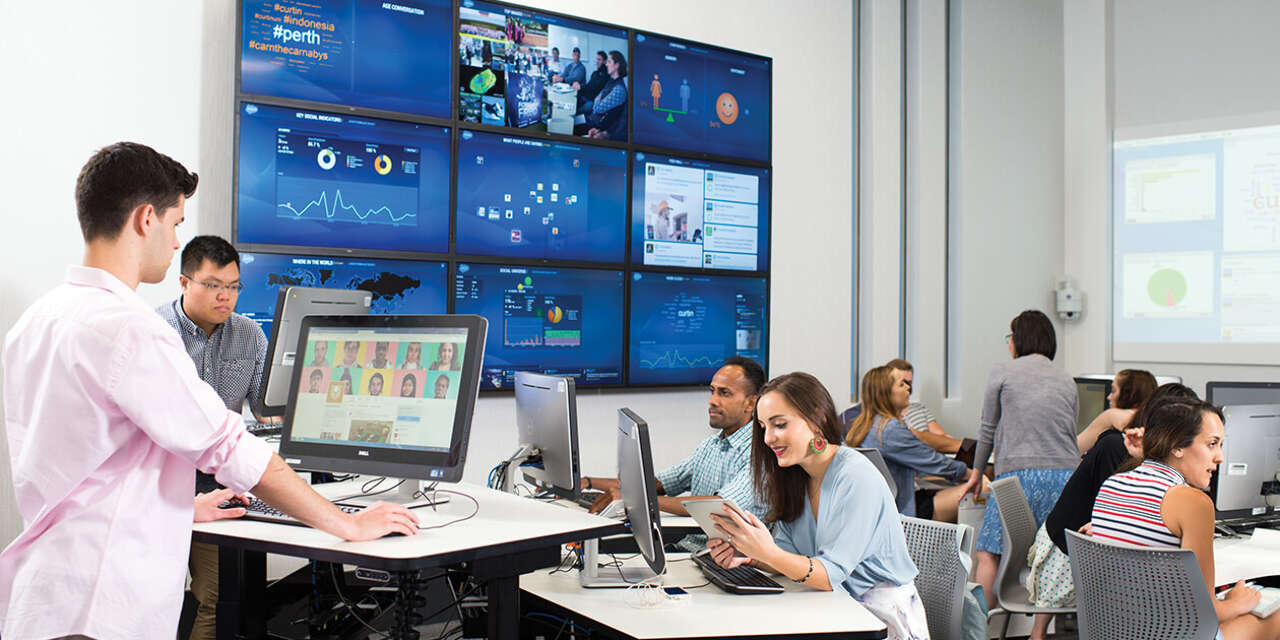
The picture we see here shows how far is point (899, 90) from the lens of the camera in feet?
19.6

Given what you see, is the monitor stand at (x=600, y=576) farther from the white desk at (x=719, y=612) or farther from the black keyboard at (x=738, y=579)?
the black keyboard at (x=738, y=579)

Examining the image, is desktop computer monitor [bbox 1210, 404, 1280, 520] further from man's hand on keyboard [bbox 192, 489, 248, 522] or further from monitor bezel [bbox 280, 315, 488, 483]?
man's hand on keyboard [bbox 192, 489, 248, 522]

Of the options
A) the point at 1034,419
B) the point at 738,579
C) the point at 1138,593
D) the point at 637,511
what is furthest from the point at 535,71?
the point at 1138,593

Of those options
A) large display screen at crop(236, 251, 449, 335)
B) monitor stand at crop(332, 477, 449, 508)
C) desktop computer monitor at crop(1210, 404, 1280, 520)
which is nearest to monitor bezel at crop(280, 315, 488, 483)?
monitor stand at crop(332, 477, 449, 508)

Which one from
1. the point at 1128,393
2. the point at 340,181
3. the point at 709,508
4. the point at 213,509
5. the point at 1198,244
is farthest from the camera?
the point at 1198,244

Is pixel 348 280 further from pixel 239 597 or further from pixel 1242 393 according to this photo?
pixel 1242 393

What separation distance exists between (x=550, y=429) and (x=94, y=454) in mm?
1411

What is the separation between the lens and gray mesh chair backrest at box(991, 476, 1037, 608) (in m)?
3.64

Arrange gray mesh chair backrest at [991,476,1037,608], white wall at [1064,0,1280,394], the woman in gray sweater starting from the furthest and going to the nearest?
white wall at [1064,0,1280,394] → the woman in gray sweater → gray mesh chair backrest at [991,476,1037,608]

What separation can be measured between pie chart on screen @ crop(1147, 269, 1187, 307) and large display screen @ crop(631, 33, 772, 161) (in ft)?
10.5

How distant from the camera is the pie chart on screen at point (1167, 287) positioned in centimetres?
628

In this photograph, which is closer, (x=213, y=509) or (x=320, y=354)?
(x=213, y=509)

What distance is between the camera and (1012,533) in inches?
144

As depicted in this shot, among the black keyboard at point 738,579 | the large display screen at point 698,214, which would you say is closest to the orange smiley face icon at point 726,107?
the large display screen at point 698,214
